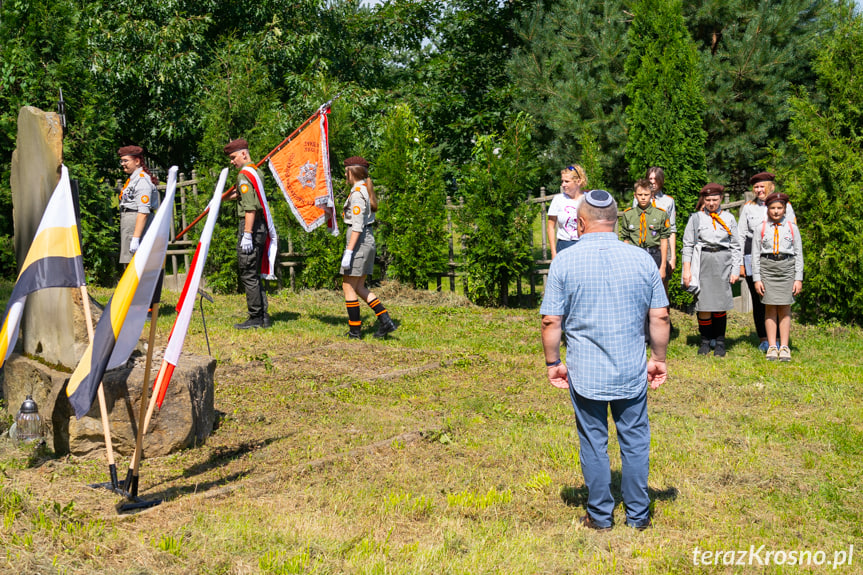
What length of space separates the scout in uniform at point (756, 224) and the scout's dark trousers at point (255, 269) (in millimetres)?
5739

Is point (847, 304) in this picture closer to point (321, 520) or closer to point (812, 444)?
point (812, 444)

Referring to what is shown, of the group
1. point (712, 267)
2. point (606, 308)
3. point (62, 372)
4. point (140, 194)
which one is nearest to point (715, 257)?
point (712, 267)

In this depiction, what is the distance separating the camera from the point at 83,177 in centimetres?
1270

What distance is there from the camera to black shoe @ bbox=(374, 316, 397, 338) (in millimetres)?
9469

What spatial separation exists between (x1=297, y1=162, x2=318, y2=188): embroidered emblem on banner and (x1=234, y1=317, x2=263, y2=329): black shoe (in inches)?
71.2

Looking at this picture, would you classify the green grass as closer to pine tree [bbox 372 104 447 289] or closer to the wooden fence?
the wooden fence

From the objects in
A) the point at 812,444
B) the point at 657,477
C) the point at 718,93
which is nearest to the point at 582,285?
the point at 657,477

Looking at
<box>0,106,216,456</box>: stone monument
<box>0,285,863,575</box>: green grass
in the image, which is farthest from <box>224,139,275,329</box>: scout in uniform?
<box>0,106,216,456</box>: stone monument

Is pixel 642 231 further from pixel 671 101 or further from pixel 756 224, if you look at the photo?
pixel 671 101

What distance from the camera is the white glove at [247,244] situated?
31.5 feet

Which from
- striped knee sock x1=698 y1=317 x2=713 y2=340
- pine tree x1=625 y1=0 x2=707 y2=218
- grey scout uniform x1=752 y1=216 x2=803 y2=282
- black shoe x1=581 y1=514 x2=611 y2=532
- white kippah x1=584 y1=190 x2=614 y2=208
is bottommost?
black shoe x1=581 y1=514 x2=611 y2=532

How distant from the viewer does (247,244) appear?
9594mm

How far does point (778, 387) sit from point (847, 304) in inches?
154

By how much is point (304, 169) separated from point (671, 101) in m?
5.73
